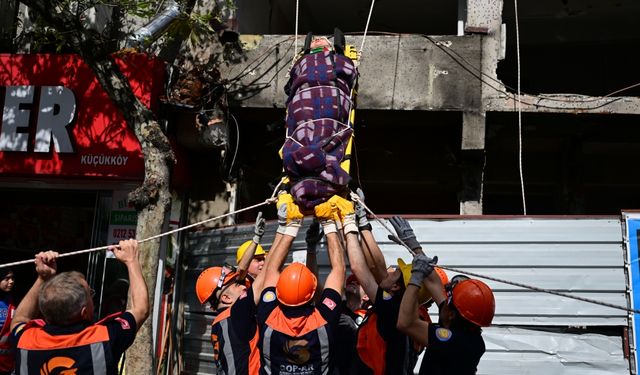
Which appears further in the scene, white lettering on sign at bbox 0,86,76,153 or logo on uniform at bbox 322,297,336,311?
white lettering on sign at bbox 0,86,76,153

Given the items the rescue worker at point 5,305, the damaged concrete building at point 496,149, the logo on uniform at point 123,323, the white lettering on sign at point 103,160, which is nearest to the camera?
the logo on uniform at point 123,323

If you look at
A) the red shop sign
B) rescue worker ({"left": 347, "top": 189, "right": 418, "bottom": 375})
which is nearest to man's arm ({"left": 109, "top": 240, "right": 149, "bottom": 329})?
rescue worker ({"left": 347, "top": 189, "right": 418, "bottom": 375})

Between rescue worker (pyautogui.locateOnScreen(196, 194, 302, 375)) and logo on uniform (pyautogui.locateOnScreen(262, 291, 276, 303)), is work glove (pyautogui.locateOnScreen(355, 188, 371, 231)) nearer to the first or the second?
rescue worker (pyautogui.locateOnScreen(196, 194, 302, 375))

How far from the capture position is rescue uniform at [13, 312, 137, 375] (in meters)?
3.36

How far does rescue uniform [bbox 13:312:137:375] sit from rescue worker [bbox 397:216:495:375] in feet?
5.38

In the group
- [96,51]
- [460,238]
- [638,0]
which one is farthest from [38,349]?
[638,0]

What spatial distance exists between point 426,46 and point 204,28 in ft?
9.27

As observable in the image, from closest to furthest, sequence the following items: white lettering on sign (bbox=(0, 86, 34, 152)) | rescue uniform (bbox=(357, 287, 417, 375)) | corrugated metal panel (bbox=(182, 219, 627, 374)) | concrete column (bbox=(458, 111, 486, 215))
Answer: rescue uniform (bbox=(357, 287, 417, 375)) < corrugated metal panel (bbox=(182, 219, 627, 374)) < concrete column (bbox=(458, 111, 486, 215)) < white lettering on sign (bbox=(0, 86, 34, 152))

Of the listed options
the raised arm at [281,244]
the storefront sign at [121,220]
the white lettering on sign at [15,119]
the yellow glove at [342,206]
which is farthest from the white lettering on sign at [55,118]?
the yellow glove at [342,206]

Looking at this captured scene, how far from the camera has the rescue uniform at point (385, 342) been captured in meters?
4.20

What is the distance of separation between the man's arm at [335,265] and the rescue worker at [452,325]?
55 cm

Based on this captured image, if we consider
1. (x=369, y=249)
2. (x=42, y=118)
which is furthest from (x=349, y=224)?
(x=42, y=118)

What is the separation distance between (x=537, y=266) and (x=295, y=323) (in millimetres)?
3457

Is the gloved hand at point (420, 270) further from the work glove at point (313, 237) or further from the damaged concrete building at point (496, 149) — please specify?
the damaged concrete building at point (496, 149)
